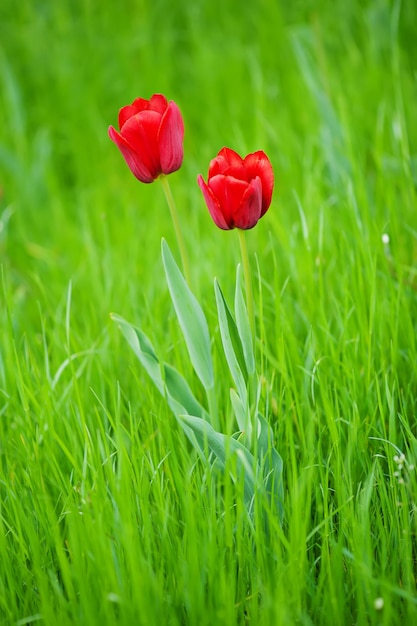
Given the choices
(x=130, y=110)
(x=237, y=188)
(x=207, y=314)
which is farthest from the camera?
(x=207, y=314)

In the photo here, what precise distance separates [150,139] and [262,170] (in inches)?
7.0

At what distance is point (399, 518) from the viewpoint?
1.16m

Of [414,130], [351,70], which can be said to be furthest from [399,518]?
[351,70]

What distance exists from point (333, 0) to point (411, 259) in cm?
163

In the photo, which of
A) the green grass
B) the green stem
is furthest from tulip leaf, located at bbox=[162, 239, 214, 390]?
the green grass

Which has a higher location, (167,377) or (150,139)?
(150,139)

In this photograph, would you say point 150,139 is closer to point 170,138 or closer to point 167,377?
point 170,138

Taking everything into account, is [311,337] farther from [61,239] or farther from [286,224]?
[61,239]

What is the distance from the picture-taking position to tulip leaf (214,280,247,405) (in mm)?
1093

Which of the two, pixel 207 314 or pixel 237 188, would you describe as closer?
pixel 237 188

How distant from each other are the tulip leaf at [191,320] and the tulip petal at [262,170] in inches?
6.8

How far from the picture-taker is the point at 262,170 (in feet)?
3.48

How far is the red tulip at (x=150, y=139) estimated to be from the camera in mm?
1087

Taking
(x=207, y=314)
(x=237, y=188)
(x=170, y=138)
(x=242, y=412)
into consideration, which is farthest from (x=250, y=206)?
(x=207, y=314)
